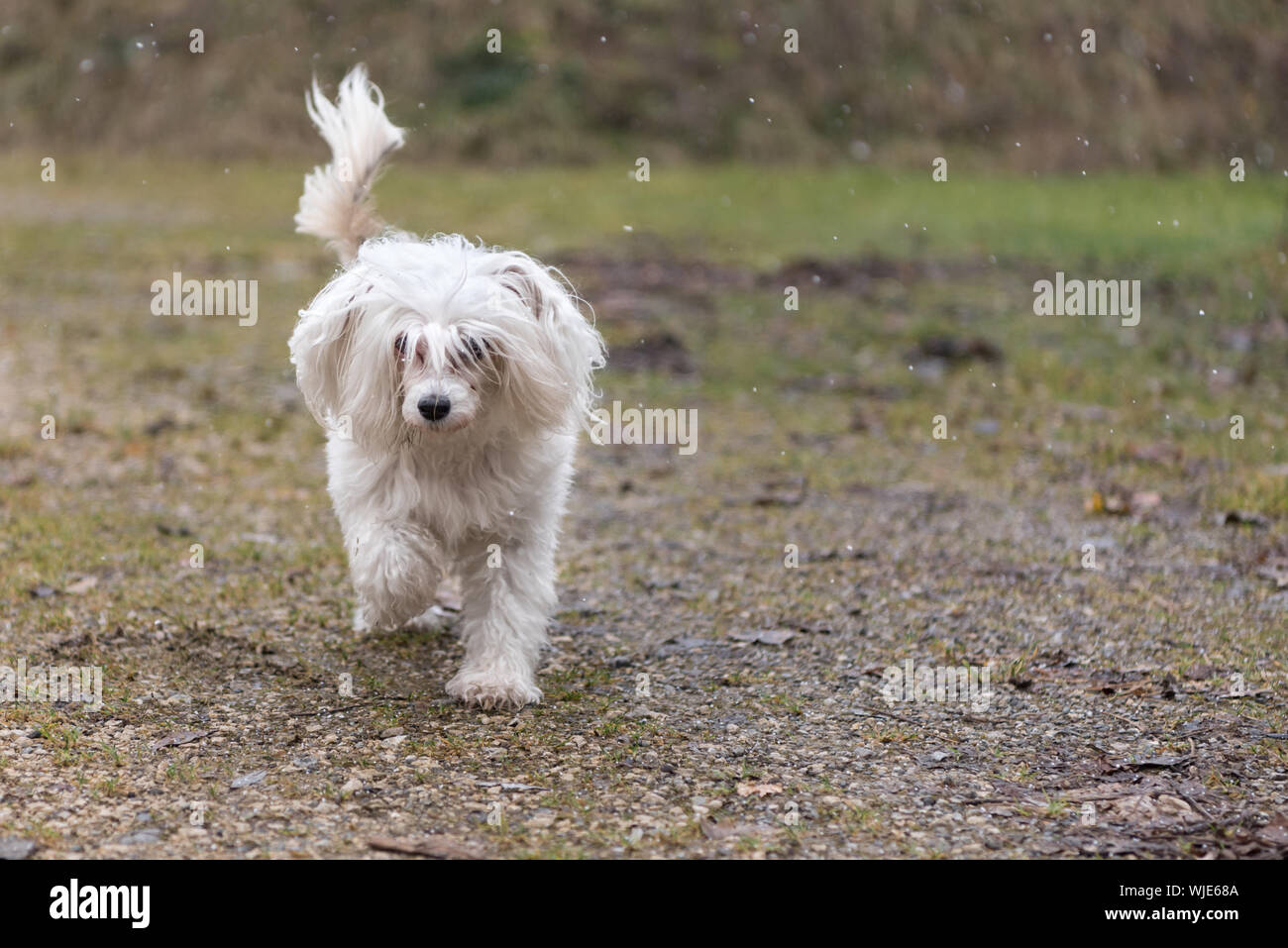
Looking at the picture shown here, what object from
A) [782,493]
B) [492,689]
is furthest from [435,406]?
[782,493]

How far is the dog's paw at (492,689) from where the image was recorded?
4262 mm

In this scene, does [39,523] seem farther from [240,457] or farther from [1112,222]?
[1112,222]

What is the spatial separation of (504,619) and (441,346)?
881mm

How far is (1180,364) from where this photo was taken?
8883mm

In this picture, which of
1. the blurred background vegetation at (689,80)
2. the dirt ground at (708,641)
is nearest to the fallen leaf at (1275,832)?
the dirt ground at (708,641)

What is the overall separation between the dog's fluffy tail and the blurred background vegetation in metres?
14.3

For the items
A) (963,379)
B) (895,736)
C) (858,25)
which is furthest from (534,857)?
(858,25)

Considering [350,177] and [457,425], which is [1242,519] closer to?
[457,425]

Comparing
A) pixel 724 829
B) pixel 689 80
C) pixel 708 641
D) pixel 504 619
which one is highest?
pixel 689 80

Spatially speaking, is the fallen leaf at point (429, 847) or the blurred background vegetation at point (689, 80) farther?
the blurred background vegetation at point (689, 80)

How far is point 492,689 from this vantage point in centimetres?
426

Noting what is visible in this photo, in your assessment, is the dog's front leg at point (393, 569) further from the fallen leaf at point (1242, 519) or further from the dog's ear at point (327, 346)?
the fallen leaf at point (1242, 519)

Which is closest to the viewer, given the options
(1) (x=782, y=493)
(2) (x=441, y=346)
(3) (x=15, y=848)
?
(3) (x=15, y=848)
